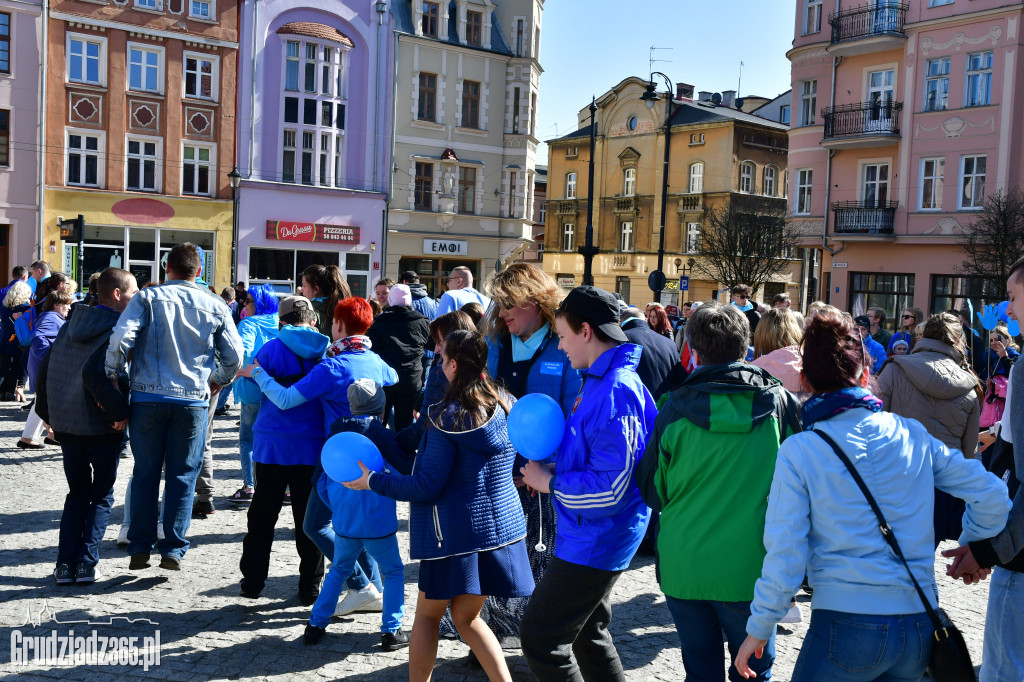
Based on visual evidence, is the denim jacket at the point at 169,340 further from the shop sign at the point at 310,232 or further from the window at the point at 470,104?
the window at the point at 470,104

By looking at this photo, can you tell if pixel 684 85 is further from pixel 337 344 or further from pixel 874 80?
pixel 337 344

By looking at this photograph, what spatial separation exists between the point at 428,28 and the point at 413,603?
35.0 metres

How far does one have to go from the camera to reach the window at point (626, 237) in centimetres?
5666

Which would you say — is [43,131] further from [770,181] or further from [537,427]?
[770,181]

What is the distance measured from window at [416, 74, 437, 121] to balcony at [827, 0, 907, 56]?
15.3 metres

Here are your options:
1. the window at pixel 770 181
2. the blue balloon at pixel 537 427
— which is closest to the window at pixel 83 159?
the blue balloon at pixel 537 427

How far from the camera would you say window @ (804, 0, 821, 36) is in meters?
33.0

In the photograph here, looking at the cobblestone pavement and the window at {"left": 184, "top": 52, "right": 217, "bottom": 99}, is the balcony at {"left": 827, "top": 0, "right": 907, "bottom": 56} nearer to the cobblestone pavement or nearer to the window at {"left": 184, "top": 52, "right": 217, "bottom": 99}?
the window at {"left": 184, "top": 52, "right": 217, "bottom": 99}

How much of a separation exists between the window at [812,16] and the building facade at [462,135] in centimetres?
1149

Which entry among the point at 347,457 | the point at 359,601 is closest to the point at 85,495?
the point at 359,601

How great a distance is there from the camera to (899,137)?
30594mm

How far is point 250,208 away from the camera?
33344 mm

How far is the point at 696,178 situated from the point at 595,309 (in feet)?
173

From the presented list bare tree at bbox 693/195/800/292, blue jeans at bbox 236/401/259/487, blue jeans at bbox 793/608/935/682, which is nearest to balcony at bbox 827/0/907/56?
bare tree at bbox 693/195/800/292
